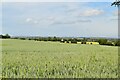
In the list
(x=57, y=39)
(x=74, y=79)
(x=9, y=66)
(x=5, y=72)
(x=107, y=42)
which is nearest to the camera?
(x=74, y=79)

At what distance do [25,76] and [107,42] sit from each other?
4394 centimetres

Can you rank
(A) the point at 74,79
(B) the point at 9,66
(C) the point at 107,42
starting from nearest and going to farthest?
1. (A) the point at 74,79
2. (B) the point at 9,66
3. (C) the point at 107,42

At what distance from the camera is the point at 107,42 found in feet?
166

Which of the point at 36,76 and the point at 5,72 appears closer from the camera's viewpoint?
the point at 36,76

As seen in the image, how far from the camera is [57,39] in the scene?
58.0 m

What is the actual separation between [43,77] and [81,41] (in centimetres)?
4646

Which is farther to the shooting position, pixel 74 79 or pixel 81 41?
pixel 81 41

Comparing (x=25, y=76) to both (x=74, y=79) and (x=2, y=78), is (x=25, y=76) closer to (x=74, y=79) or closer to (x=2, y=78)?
(x=2, y=78)

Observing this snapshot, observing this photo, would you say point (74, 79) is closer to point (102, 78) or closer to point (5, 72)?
point (102, 78)

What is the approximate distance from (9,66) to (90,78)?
375 centimetres

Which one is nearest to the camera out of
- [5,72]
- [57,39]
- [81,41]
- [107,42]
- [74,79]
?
[74,79]

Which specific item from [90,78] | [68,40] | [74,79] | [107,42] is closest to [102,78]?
[90,78]

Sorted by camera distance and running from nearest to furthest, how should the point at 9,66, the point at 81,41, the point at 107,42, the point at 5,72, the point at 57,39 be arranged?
the point at 5,72 < the point at 9,66 < the point at 107,42 < the point at 81,41 < the point at 57,39

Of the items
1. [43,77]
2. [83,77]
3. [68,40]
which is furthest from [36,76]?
[68,40]
